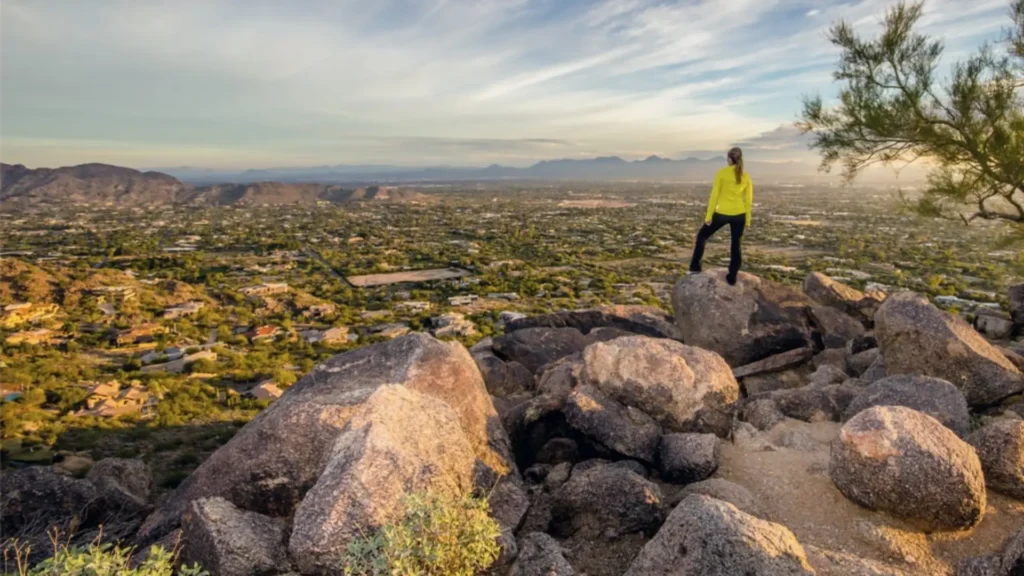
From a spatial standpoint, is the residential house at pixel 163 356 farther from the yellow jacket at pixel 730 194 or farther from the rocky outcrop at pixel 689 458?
the rocky outcrop at pixel 689 458

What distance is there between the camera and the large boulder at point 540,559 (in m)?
6.24

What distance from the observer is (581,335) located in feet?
57.7

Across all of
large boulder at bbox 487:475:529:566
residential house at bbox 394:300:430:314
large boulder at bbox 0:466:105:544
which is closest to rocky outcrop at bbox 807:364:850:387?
large boulder at bbox 487:475:529:566

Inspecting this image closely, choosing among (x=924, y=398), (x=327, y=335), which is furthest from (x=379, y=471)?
(x=327, y=335)

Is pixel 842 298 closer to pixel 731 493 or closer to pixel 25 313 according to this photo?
pixel 731 493

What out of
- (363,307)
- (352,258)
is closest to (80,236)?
(352,258)

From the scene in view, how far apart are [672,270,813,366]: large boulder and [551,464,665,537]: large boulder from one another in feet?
25.4

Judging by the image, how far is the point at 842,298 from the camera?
58.2 feet

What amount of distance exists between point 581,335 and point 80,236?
137m

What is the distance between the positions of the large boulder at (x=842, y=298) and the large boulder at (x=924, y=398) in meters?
8.41

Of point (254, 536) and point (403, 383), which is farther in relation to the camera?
point (403, 383)

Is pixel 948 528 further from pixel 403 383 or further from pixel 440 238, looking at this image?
pixel 440 238

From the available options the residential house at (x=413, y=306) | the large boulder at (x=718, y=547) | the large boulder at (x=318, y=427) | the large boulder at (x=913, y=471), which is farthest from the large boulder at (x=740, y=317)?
the residential house at (x=413, y=306)

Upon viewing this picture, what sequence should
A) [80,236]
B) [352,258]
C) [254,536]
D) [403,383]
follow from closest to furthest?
1. [254,536]
2. [403,383]
3. [352,258]
4. [80,236]
